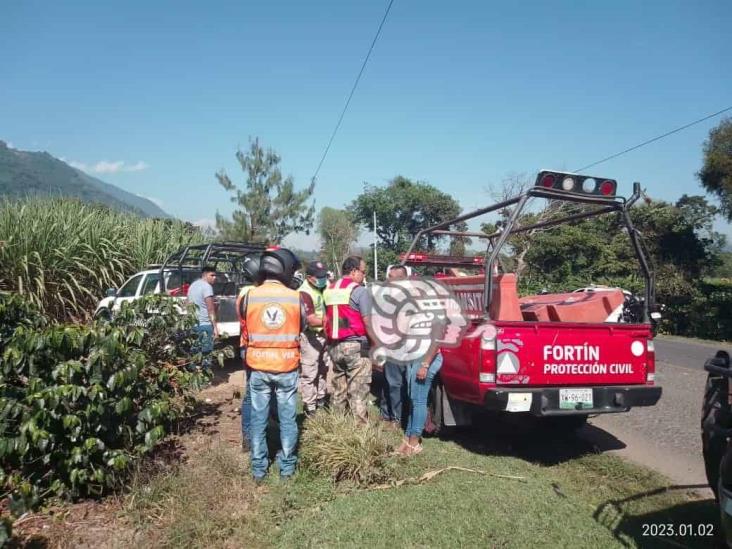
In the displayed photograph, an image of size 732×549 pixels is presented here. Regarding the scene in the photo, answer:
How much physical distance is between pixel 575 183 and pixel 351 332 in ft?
8.25

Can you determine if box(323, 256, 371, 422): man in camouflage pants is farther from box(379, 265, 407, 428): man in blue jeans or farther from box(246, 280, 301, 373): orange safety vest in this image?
box(246, 280, 301, 373): orange safety vest

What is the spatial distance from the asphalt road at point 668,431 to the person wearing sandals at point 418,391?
2013 mm

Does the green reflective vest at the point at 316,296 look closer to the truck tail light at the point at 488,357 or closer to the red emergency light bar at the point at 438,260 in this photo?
the red emergency light bar at the point at 438,260

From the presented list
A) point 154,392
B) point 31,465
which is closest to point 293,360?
point 154,392

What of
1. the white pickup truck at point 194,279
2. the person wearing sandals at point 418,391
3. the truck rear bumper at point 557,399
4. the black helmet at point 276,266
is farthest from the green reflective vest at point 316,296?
the white pickup truck at point 194,279

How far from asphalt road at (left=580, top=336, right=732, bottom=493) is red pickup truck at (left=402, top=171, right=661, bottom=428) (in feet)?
2.15

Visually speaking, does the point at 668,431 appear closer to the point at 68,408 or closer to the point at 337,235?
the point at 68,408

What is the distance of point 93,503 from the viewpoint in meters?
3.53

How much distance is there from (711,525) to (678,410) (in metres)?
3.68

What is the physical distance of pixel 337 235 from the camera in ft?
141

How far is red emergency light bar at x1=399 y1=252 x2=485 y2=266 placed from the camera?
23.1 feet

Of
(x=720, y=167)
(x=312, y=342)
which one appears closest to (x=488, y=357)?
(x=312, y=342)

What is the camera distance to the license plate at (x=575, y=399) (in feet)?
14.4

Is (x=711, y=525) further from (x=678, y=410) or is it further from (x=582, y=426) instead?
(x=678, y=410)
